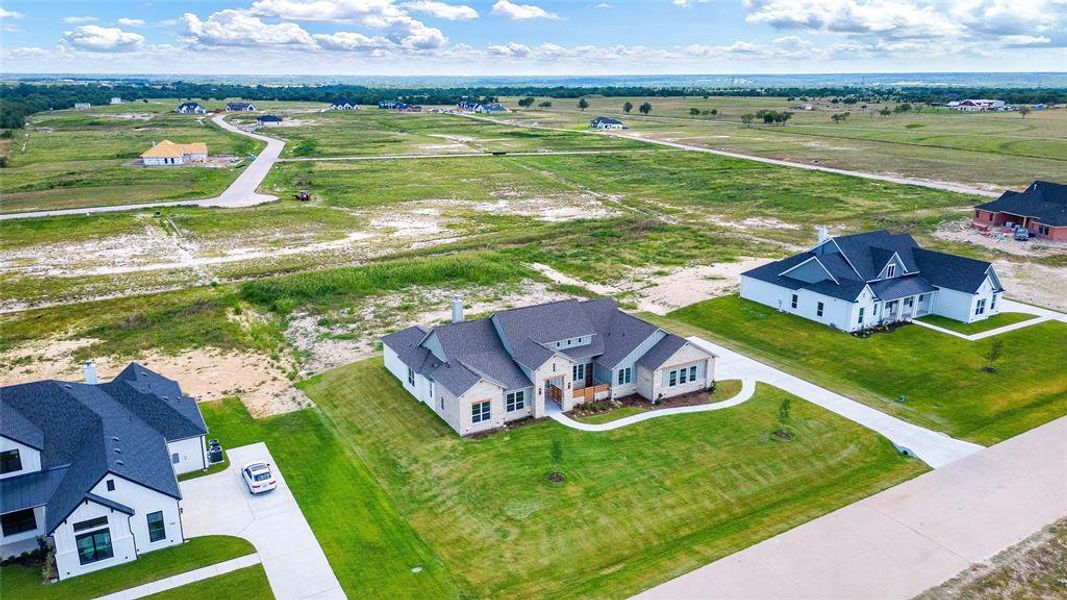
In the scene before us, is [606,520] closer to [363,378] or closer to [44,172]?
[363,378]

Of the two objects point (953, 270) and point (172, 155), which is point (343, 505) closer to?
point (953, 270)

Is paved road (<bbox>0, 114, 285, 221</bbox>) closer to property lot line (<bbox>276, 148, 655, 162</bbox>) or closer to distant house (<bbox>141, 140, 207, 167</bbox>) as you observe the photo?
property lot line (<bbox>276, 148, 655, 162</bbox>)

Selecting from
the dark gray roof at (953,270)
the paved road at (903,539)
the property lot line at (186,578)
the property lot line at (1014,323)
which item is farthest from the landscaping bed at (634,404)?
the dark gray roof at (953,270)

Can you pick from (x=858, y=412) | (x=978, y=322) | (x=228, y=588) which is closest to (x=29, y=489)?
(x=228, y=588)

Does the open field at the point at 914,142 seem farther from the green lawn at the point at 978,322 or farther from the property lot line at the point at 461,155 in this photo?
the green lawn at the point at 978,322

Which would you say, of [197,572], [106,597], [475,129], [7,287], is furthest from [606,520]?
[475,129]

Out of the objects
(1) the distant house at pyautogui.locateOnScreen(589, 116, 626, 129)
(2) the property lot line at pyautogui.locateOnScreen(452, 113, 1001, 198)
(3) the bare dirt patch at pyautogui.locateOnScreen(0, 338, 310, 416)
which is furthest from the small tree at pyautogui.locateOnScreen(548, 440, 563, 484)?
(1) the distant house at pyautogui.locateOnScreen(589, 116, 626, 129)

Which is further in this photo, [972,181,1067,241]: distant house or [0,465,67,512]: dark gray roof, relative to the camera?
[972,181,1067,241]: distant house
